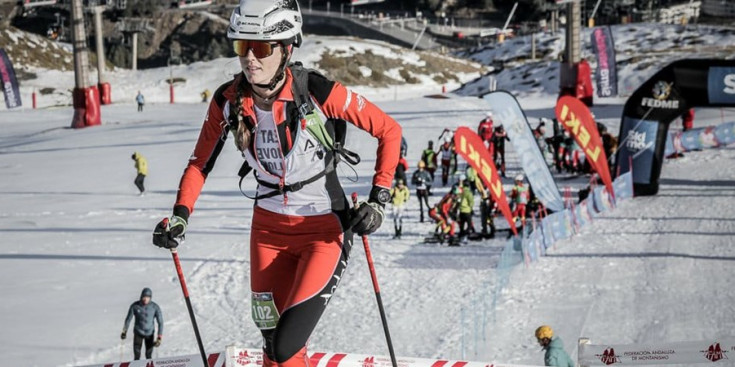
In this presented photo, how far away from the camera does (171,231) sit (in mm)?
5016

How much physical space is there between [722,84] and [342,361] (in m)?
14.4

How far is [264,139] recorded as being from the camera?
499 centimetres

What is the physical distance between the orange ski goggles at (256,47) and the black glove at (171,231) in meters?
0.89

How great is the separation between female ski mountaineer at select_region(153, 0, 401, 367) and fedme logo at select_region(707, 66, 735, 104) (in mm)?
14946

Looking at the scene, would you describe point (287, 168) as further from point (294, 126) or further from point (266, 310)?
point (266, 310)

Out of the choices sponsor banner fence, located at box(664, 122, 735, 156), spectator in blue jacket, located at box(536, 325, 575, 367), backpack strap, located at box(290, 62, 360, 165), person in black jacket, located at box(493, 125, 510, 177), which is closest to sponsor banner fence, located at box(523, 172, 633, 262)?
sponsor banner fence, located at box(664, 122, 735, 156)

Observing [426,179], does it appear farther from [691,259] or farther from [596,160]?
[691,259]

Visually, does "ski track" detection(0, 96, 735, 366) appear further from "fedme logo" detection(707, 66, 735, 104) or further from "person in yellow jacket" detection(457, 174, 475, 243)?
"fedme logo" detection(707, 66, 735, 104)

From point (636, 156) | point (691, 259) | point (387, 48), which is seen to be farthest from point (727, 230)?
point (387, 48)

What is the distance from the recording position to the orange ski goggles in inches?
190

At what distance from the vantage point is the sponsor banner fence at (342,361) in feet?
19.9

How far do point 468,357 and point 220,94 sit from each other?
731cm

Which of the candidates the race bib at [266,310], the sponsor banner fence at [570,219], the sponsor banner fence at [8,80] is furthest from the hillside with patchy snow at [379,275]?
the sponsor banner fence at [8,80]

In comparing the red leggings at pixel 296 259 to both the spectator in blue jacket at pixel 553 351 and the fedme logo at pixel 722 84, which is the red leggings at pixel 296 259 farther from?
the fedme logo at pixel 722 84
